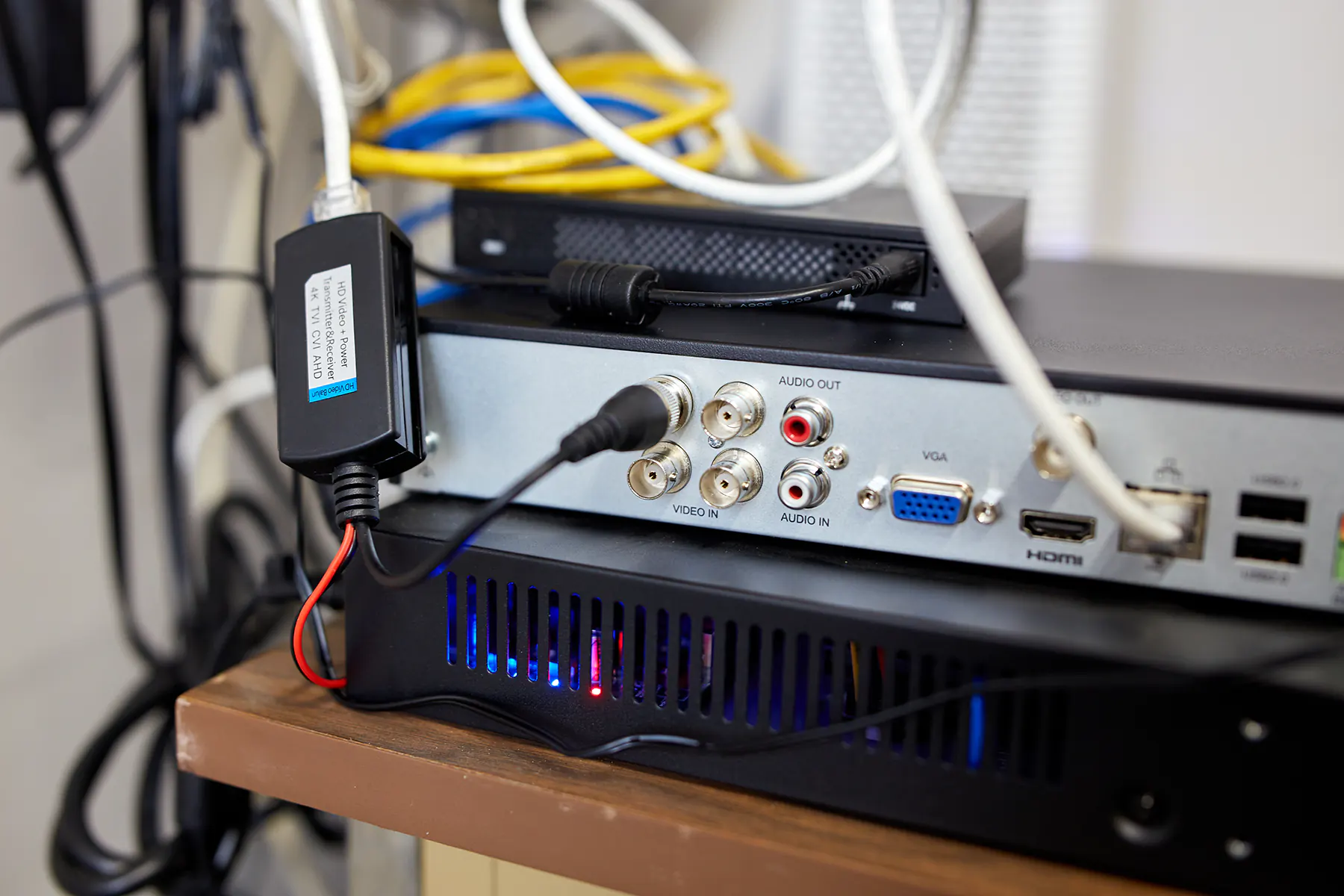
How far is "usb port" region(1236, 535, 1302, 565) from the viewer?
0.42 meters

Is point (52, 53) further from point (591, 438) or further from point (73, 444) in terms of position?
point (591, 438)

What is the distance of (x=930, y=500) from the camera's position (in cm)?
45

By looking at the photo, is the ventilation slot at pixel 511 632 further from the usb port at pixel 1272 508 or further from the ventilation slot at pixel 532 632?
the usb port at pixel 1272 508

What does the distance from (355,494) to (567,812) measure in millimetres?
156

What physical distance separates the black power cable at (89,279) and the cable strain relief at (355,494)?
0.40 m

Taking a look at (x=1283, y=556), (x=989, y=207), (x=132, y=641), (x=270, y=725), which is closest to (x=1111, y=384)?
(x=1283, y=556)

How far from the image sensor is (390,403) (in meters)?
0.46

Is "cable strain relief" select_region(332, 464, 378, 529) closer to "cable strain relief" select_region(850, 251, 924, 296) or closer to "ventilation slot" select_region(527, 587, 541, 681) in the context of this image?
"ventilation slot" select_region(527, 587, 541, 681)

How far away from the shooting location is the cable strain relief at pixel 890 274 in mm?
510

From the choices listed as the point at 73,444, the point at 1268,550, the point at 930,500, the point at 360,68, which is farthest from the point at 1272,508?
the point at 73,444

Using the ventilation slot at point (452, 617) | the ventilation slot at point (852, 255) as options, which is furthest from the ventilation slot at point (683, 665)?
the ventilation slot at point (852, 255)

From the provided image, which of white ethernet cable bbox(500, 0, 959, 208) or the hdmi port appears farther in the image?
white ethernet cable bbox(500, 0, 959, 208)

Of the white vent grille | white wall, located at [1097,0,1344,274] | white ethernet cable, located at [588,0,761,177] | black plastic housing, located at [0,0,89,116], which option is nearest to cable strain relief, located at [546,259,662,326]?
white ethernet cable, located at [588,0,761,177]

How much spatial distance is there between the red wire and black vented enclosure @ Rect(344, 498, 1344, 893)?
0.06 feet
